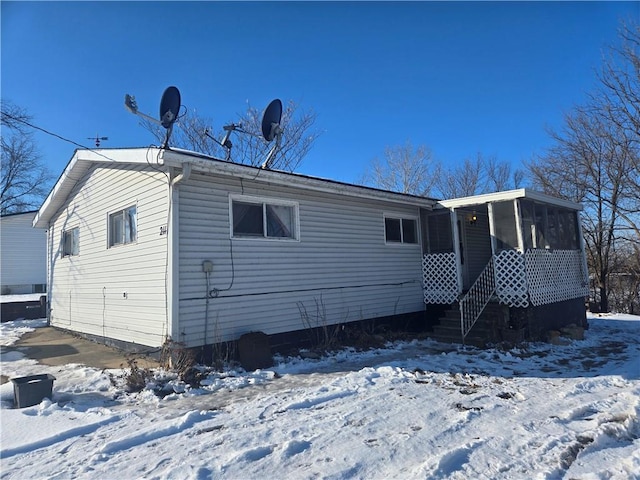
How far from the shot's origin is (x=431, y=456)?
3395mm

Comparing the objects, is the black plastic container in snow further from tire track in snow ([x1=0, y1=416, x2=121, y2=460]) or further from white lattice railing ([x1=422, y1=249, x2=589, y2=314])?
white lattice railing ([x1=422, y1=249, x2=589, y2=314])

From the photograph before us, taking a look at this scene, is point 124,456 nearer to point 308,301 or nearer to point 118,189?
point 308,301

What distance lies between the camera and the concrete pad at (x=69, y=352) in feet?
23.4

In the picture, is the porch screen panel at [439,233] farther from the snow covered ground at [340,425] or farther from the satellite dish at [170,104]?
the satellite dish at [170,104]

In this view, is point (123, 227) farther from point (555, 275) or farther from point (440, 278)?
point (555, 275)

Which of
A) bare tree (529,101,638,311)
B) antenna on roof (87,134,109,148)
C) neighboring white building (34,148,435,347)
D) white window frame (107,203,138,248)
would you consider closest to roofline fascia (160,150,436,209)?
neighboring white building (34,148,435,347)

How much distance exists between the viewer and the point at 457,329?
9.85 meters

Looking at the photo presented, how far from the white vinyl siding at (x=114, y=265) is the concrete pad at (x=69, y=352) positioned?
0.95ft

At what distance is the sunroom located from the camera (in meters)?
9.52

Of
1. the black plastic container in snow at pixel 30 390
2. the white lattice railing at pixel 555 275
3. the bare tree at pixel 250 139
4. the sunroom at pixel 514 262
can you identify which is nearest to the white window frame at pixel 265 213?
the black plastic container in snow at pixel 30 390

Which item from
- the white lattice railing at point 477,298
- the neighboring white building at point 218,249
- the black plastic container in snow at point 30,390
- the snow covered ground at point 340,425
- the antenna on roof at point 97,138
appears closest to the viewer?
the snow covered ground at point 340,425

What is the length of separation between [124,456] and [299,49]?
11.7m

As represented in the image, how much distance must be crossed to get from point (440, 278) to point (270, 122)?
19.7 feet

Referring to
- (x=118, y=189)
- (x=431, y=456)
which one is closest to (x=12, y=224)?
(x=118, y=189)
